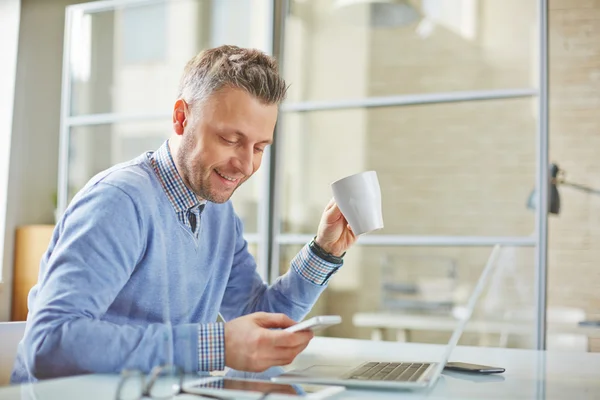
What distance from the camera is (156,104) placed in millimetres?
3496

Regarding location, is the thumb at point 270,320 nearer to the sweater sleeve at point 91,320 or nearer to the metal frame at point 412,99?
the sweater sleeve at point 91,320

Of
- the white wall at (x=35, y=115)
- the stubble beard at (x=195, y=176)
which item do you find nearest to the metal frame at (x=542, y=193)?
the stubble beard at (x=195, y=176)

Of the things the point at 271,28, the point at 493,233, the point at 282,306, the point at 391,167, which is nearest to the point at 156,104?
the point at 271,28

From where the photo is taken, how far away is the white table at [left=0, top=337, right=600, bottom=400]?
2.70 ft

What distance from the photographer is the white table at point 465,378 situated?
0.82m

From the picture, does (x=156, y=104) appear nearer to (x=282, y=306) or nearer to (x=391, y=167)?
(x=391, y=167)

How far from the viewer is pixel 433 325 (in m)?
3.11

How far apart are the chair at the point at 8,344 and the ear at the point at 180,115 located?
0.44m

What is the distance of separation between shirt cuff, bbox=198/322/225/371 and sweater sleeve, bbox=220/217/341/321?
1.49 feet

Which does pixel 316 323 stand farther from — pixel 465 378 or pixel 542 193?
pixel 542 193

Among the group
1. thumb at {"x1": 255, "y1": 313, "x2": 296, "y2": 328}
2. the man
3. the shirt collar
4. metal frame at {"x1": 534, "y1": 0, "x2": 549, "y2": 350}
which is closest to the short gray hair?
the man

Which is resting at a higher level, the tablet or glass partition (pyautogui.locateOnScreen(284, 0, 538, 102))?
glass partition (pyautogui.locateOnScreen(284, 0, 538, 102))

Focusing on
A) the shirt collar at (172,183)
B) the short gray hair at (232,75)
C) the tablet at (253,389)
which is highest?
the short gray hair at (232,75)

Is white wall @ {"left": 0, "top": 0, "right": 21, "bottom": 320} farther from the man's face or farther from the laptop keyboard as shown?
Answer: the laptop keyboard
